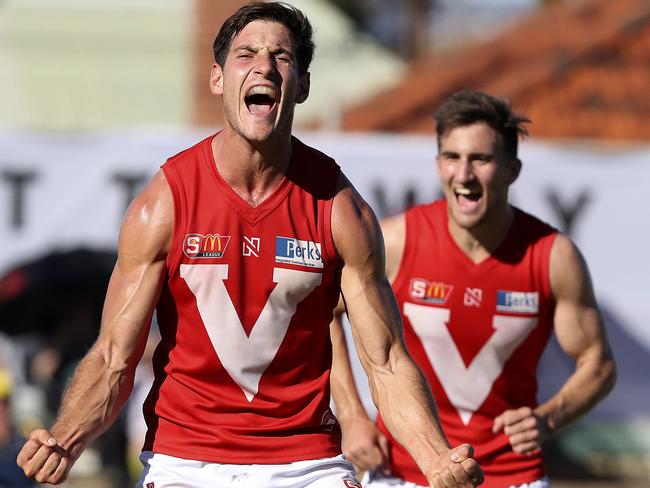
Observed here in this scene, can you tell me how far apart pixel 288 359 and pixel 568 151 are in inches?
279

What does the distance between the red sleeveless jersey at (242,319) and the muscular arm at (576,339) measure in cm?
162

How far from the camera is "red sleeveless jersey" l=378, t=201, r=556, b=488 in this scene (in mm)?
5945

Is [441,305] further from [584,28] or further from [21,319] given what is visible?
[584,28]

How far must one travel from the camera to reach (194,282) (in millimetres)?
4598

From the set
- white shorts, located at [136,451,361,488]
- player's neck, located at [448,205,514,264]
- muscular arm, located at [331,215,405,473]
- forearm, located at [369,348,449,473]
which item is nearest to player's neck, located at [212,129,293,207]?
forearm, located at [369,348,449,473]

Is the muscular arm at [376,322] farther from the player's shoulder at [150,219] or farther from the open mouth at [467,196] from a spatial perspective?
the open mouth at [467,196]

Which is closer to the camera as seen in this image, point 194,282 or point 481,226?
point 194,282

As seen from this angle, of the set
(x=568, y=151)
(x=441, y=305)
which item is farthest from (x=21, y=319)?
(x=441, y=305)

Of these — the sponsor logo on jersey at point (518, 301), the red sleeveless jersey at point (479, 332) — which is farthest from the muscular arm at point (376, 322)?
the sponsor logo on jersey at point (518, 301)

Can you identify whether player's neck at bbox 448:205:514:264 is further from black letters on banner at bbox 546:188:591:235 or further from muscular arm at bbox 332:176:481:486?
black letters on banner at bbox 546:188:591:235

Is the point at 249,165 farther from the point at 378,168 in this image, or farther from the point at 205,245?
the point at 378,168

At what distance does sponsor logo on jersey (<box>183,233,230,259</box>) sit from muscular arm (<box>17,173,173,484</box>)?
2.8 inches

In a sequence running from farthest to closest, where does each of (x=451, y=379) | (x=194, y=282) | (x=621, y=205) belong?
(x=621, y=205), (x=451, y=379), (x=194, y=282)

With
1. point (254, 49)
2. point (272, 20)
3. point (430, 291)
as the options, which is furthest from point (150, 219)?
point (430, 291)
